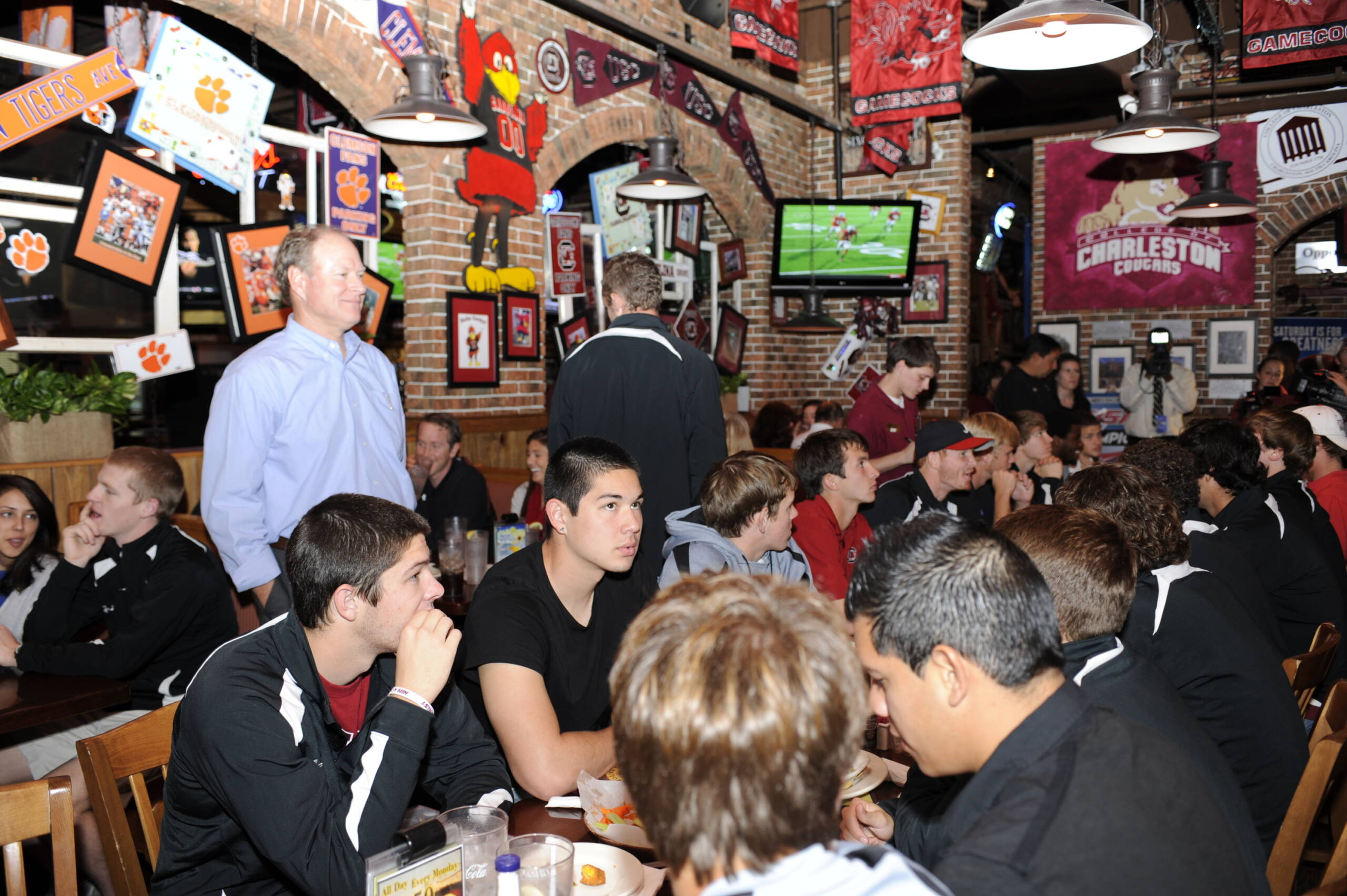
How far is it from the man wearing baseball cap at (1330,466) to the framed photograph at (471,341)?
14.3 feet

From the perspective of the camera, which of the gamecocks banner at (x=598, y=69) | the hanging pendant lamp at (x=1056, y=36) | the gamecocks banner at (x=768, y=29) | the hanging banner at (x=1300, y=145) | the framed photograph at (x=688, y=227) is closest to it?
the hanging pendant lamp at (x=1056, y=36)

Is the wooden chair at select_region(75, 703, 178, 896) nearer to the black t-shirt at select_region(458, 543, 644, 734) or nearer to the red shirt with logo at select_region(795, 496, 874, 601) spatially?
the black t-shirt at select_region(458, 543, 644, 734)

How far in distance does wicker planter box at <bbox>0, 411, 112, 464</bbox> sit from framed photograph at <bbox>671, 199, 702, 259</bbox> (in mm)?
5156

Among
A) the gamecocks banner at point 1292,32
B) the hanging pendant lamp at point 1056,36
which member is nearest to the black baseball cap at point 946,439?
the hanging pendant lamp at point 1056,36

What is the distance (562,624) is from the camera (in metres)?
2.42

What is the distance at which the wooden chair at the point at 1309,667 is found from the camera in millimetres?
2562

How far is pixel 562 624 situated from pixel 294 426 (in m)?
1.20

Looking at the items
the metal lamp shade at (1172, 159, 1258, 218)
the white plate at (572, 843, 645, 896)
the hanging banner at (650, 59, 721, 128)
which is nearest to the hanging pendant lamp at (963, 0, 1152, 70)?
the white plate at (572, 843, 645, 896)

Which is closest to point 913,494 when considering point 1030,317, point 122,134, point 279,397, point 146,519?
point 279,397

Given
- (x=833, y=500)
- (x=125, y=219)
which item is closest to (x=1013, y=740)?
(x=833, y=500)

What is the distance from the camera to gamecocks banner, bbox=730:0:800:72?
6770mm

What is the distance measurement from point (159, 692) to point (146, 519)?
0.56 m

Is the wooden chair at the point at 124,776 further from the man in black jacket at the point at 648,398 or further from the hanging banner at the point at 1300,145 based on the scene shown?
the hanging banner at the point at 1300,145

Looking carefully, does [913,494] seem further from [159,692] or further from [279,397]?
[159,692]
